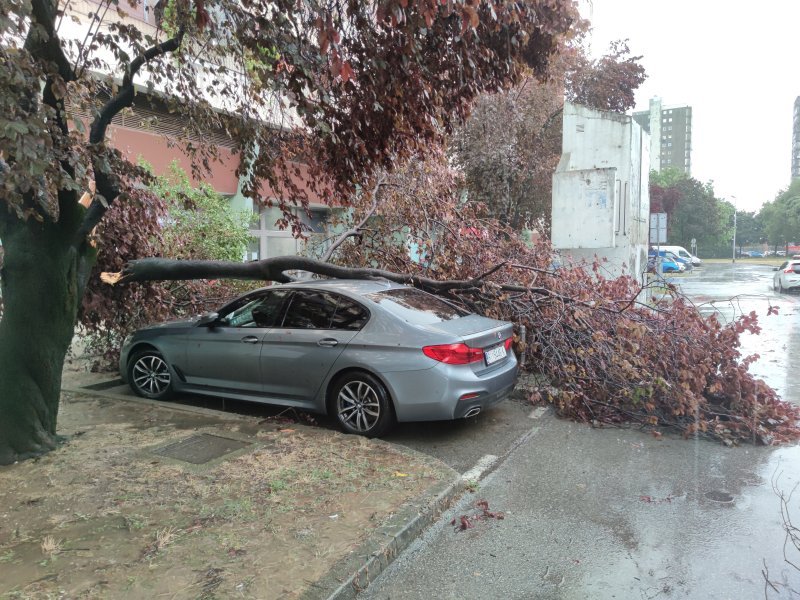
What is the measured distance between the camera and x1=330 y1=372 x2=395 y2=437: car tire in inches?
218

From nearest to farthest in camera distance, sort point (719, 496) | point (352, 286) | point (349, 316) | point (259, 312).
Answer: point (719, 496), point (349, 316), point (352, 286), point (259, 312)

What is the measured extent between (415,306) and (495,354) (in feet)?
3.16

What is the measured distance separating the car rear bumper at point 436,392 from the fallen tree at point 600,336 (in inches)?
64.4

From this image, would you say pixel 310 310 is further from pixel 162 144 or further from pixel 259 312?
pixel 162 144

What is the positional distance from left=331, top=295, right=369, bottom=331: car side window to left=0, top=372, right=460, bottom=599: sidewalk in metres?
1.07

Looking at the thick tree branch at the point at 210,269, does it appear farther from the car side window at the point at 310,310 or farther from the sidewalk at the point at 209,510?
the sidewalk at the point at 209,510

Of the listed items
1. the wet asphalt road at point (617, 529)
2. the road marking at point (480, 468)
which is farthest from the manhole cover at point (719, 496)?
the road marking at point (480, 468)

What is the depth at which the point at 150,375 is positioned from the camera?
691cm

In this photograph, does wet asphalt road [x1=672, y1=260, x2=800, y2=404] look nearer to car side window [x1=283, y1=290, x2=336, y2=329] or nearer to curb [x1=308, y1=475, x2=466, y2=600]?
curb [x1=308, y1=475, x2=466, y2=600]

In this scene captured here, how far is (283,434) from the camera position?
5520 millimetres

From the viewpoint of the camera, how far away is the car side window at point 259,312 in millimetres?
6293

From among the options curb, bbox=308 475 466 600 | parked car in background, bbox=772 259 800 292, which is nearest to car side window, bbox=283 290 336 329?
curb, bbox=308 475 466 600

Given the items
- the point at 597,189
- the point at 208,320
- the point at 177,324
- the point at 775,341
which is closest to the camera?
the point at 208,320

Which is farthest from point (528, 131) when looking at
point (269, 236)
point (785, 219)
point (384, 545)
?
point (785, 219)
